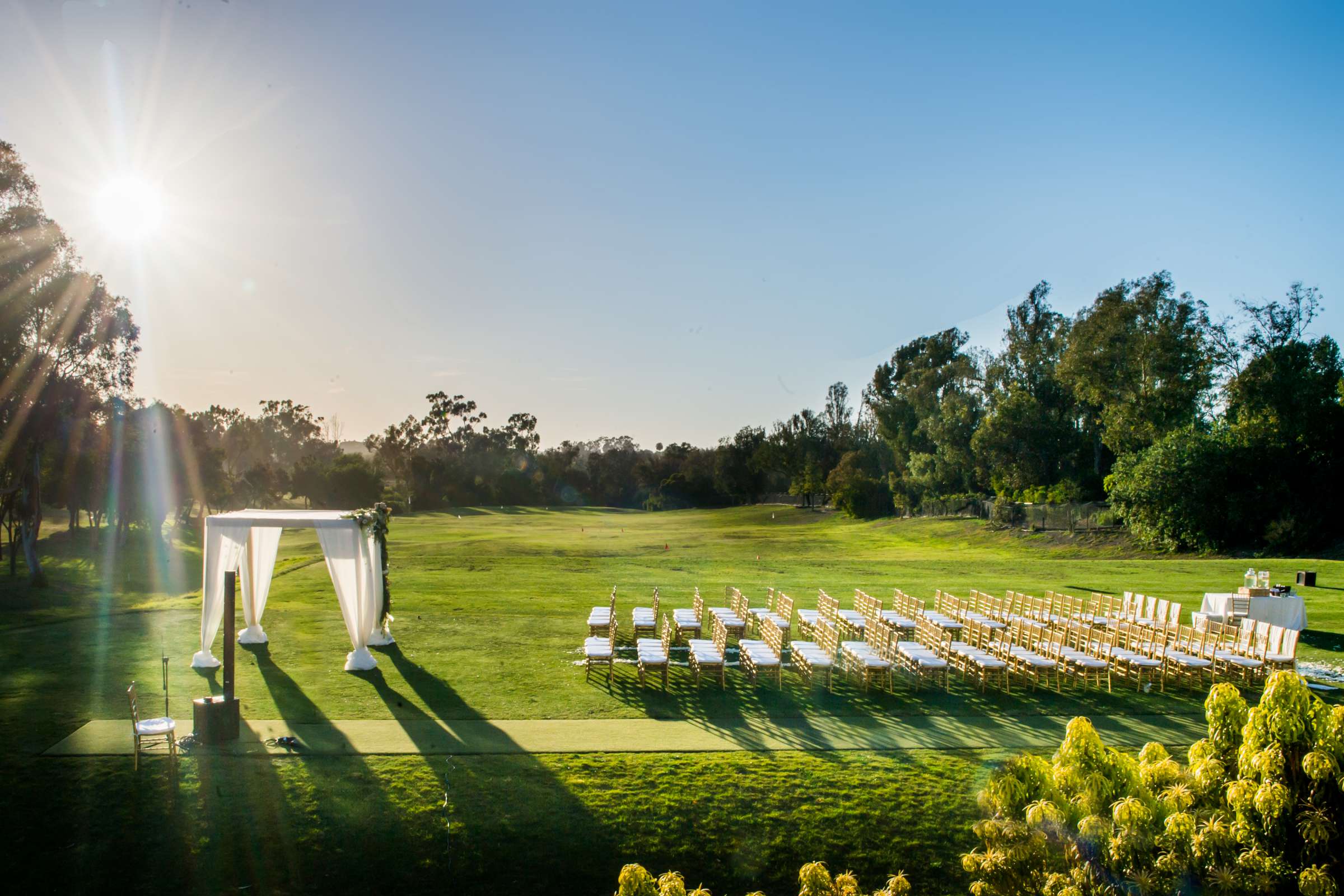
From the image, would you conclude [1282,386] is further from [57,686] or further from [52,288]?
[52,288]

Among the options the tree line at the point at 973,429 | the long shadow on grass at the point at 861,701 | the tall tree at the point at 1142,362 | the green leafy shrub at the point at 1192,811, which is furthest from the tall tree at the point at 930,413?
the green leafy shrub at the point at 1192,811

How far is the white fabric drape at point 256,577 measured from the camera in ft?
54.2

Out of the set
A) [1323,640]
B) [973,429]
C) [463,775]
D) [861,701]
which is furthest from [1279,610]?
[973,429]

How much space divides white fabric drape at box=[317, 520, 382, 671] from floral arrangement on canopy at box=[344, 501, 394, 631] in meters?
0.15

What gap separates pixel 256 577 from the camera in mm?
16656

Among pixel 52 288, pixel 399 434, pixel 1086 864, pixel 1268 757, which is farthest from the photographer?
pixel 399 434

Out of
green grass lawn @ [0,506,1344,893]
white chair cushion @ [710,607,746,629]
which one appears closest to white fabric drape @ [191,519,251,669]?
green grass lawn @ [0,506,1344,893]

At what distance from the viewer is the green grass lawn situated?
8.40 metres

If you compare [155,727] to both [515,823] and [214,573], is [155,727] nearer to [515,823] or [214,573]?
[515,823]

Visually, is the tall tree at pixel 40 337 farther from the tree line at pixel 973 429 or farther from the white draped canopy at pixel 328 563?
the white draped canopy at pixel 328 563

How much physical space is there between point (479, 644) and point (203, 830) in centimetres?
857

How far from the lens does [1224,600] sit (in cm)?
1750

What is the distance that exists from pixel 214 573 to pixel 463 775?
7.71 m

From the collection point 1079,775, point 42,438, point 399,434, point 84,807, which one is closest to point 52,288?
point 42,438
